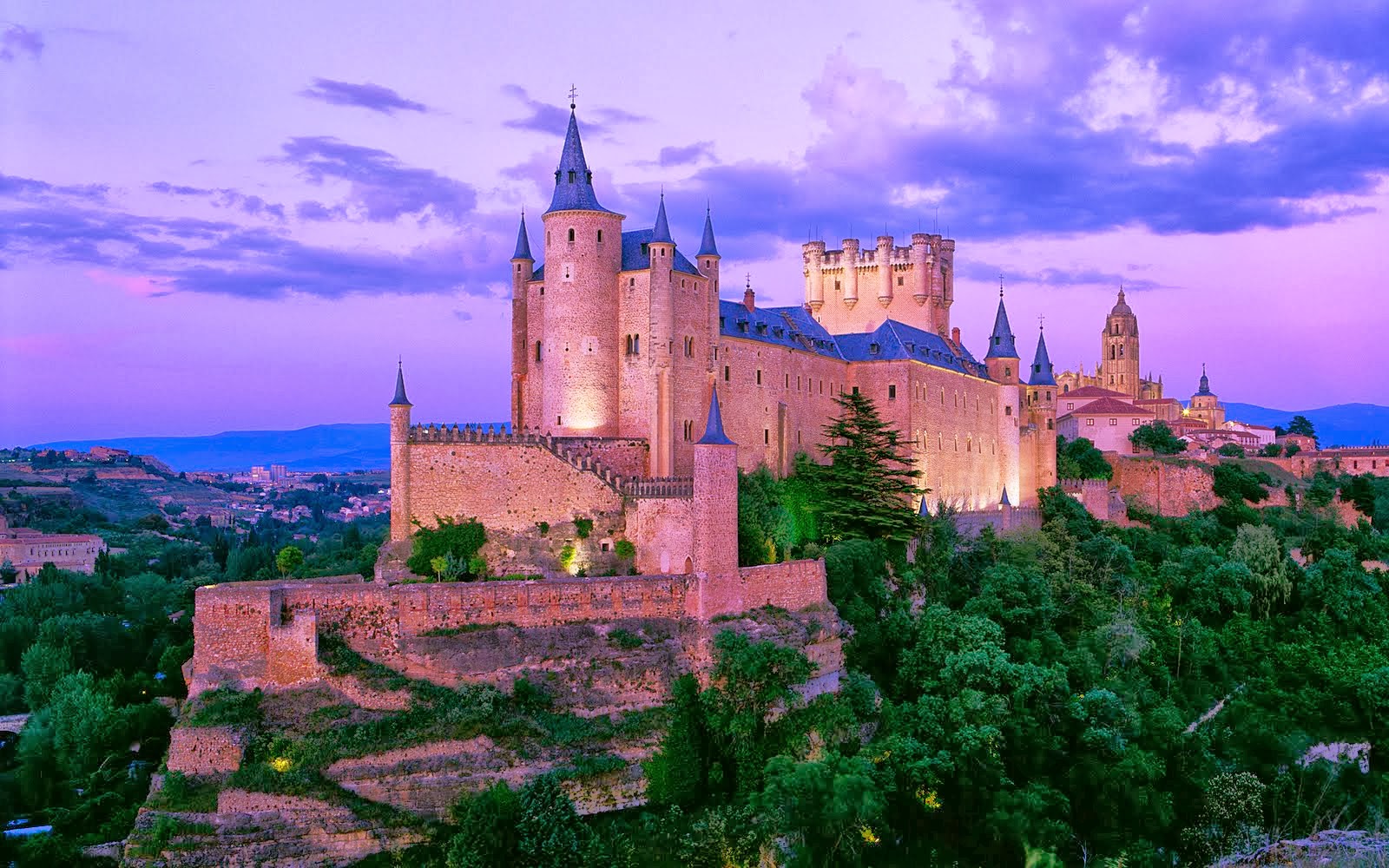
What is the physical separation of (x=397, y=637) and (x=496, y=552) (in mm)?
5975

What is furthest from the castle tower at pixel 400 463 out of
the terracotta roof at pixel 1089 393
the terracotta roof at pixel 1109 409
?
the terracotta roof at pixel 1089 393

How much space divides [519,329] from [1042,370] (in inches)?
1381

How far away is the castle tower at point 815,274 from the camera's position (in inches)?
2596

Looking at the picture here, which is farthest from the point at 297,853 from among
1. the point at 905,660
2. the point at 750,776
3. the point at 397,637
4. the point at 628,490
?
the point at 905,660

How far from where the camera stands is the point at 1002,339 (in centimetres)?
6650

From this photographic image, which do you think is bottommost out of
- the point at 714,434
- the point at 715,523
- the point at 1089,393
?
the point at 715,523

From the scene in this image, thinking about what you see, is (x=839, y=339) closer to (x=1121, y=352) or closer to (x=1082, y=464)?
(x=1082, y=464)

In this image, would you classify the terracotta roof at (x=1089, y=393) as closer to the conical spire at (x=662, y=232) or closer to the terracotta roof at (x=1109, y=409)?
the terracotta roof at (x=1109, y=409)

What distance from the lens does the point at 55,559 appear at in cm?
7956

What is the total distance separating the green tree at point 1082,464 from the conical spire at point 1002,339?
659 centimetres

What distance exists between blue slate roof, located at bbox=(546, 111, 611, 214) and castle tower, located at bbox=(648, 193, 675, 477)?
260 cm

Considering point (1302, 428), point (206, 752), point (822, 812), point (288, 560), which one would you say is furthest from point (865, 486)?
point (1302, 428)

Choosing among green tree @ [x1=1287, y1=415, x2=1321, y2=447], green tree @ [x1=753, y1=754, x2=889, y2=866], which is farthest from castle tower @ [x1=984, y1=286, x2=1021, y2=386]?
green tree @ [x1=1287, y1=415, x2=1321, y2=447]

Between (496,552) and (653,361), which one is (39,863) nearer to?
(496,552)
